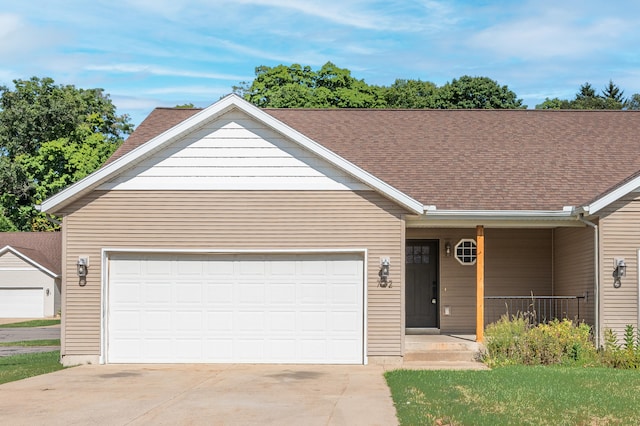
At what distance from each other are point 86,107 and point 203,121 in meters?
36.4

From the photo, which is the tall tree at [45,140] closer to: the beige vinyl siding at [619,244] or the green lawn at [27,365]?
the green lawn at [27,365]

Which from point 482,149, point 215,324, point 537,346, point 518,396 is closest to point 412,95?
point 482,149

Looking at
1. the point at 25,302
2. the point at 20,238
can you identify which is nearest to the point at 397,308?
the point at 25,302

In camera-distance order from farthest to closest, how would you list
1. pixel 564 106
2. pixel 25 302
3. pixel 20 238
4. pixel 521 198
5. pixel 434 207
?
pixel 564 106 → pixel 20 238 → pixel 25 302 → pixel 521 198 → pixel 434 207

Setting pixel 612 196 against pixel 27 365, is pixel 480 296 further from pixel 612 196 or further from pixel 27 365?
pixel 27 365

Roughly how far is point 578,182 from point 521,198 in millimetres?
1703

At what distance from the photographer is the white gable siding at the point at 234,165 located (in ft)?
56.2

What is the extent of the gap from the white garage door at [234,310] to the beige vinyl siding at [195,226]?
0.36 m

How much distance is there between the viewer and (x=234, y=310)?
17344 mm

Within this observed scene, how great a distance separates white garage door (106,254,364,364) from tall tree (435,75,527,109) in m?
27.1

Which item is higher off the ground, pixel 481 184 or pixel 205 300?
pixel 481 184

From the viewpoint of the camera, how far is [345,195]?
17.1 metres

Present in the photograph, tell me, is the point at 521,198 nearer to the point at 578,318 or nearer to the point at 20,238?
the point at 578,318

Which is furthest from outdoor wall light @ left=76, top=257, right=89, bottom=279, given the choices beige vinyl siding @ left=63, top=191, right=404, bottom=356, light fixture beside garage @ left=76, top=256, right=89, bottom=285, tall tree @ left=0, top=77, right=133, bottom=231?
tall tree @ left=0, top=77, right=133, bottom=231
